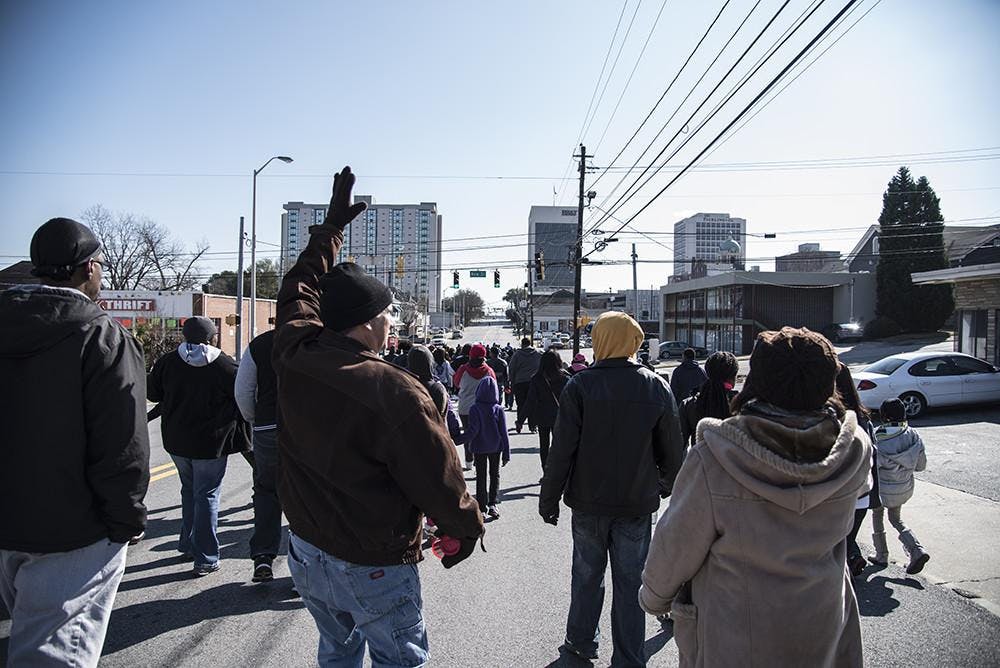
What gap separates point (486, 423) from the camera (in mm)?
6949

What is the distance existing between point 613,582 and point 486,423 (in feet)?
11.1

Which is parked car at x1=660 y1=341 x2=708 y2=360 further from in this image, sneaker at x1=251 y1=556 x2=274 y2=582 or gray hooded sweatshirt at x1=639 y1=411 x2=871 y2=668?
gray hooded sweatshirt at x1=639 y1=411 x2=871 y2=668

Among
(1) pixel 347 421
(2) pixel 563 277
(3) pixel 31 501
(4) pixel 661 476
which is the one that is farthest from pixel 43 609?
(2) pixel 563 277

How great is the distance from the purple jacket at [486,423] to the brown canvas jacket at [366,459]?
4.59 meters

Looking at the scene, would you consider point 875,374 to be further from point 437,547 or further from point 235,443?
point 437,547

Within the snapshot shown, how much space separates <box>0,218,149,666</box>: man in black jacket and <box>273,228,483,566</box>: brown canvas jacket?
2.40 ft

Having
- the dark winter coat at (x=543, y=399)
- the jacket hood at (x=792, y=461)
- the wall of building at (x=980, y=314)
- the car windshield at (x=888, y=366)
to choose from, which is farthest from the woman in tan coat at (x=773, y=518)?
the wall of building at (x=980, y=314)

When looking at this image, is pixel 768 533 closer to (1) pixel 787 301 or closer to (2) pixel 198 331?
(2) pixel 198 331

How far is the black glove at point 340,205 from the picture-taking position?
299 centimetres

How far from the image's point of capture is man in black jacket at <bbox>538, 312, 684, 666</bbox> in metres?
3.61

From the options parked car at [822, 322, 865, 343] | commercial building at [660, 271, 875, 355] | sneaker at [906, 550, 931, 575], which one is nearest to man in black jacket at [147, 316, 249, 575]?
sneaker at [906, 550, 931, 575]

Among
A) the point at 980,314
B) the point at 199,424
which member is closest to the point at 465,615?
the point at 199,424

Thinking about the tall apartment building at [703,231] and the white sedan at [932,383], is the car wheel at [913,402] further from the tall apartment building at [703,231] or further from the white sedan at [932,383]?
the tall apartment building at [703,231]

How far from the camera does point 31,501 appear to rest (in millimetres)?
2395
